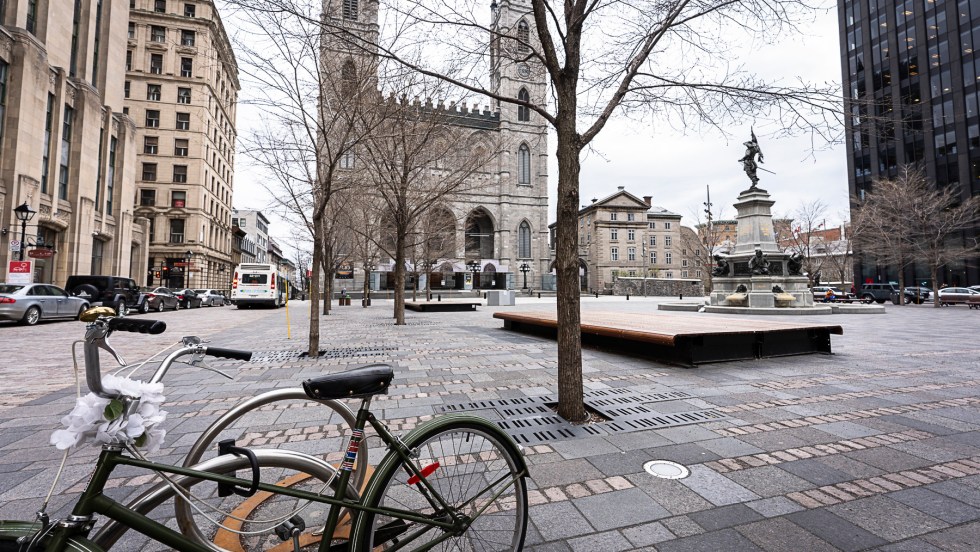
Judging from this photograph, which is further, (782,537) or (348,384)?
(782,537)

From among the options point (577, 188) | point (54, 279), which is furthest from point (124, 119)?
point (577, 188)

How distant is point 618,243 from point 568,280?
72.7 m

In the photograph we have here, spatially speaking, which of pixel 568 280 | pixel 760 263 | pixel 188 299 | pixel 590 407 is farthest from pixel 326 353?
pixel 188 299

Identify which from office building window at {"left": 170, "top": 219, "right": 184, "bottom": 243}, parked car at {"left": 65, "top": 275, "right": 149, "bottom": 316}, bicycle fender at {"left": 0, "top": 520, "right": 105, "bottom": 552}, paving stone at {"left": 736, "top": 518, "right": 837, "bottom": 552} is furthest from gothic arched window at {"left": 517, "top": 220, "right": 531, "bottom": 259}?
bicycle fender at {"left": 0, "top": 520, "right": 105, "bottom": 552}

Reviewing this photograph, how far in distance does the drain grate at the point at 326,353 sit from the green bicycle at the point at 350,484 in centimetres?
652

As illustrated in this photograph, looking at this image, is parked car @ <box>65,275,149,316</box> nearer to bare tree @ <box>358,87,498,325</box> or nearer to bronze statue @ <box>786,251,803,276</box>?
bare tree @ <box>358,87,498,325</box>

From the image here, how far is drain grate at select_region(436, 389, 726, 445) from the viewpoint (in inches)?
162

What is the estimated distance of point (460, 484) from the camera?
2236mm

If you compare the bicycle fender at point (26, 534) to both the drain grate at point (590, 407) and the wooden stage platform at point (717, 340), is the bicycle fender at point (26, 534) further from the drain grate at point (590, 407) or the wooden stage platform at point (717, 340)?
the wooden stage platform at point (717, 340)

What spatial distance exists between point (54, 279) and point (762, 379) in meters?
35.5

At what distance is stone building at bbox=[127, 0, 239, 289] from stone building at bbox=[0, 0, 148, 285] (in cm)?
687

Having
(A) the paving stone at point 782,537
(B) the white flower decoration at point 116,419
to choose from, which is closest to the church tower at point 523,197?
(A) the paving stone at point 782,537

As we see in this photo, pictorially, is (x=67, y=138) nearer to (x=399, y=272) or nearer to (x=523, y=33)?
(x=399, y=272)

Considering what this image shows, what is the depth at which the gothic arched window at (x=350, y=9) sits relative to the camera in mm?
6412
